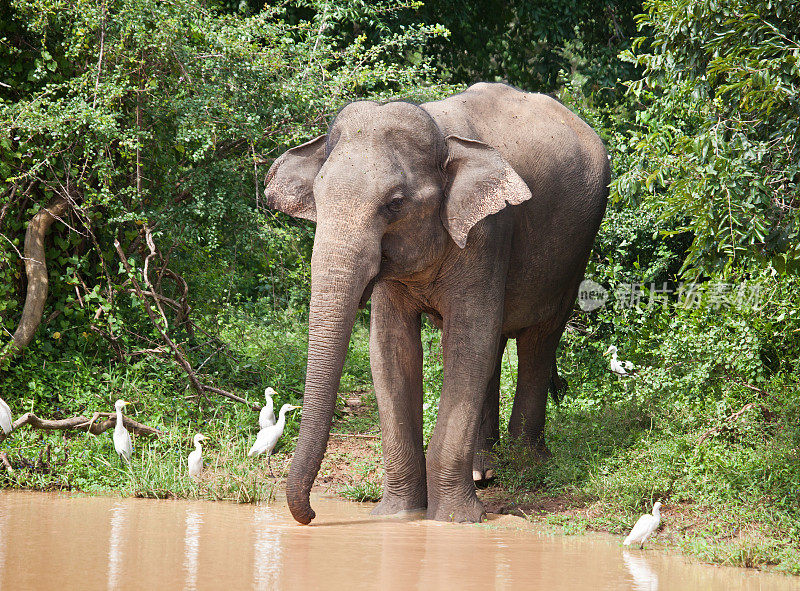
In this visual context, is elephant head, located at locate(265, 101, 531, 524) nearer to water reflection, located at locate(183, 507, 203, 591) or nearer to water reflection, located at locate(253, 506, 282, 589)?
water reflection, located at locate(253, 506, 282, 589)

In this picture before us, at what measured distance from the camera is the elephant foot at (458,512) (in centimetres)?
722

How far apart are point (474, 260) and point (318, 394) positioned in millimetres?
1552

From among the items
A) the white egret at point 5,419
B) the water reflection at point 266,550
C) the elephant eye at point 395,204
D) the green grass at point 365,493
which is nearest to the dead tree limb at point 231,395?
the green grass at point 365,493

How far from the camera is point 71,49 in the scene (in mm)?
9414

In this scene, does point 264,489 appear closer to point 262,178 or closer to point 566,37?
point 262,178

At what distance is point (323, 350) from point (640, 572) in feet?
7.15

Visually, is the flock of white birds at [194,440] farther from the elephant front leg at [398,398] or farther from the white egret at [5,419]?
the elephant front leg at [398,398]

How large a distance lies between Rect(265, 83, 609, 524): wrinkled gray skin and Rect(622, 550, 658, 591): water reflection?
1.34 m

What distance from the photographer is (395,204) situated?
6.79 m

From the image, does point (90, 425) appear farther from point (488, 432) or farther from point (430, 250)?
point (430, 250)

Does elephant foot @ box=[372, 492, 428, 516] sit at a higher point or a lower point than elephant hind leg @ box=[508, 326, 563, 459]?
lower

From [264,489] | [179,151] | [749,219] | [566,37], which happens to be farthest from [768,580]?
[566,37]

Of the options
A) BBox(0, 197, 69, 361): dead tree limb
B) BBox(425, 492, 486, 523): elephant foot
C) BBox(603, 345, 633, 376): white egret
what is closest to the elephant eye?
BBox(425, 492, 486, 523): elephant foot

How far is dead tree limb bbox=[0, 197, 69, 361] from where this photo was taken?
9562 millimetres
